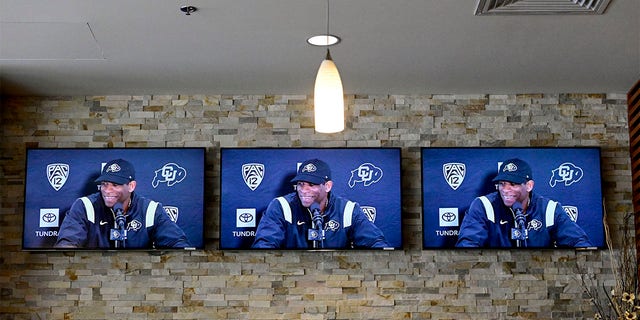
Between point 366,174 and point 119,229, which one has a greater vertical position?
point 366,174

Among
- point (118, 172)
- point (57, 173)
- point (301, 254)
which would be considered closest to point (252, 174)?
point (301, 254)

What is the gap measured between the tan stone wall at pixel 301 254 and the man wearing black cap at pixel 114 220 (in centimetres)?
15

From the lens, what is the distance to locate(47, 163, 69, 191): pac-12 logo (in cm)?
590

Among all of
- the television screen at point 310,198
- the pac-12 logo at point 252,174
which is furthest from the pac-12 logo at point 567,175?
the pac-12 logo at point 252,174

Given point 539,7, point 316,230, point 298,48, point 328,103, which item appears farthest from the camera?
point 316,230

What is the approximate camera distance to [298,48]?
5023 millimetres

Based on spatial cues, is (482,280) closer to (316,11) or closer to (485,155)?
(485,155)

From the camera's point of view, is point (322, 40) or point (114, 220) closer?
point (322, 40)

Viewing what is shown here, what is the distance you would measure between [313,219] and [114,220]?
136 centimetres

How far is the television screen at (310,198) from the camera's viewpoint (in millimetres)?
5840

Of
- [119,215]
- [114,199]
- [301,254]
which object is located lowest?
[301,254]

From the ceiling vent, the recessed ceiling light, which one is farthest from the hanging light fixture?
the recessed ceiling light

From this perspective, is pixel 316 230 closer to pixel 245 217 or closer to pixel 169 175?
pixel 245 217

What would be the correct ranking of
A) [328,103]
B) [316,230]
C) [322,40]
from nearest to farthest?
[328,103] < [322,40] < [316,230]
